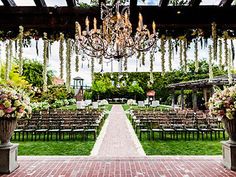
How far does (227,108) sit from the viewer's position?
4684 mm

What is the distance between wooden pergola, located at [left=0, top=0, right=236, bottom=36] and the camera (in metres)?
4.25

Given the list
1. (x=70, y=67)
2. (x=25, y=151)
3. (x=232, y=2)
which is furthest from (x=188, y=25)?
(x=25, y=151)

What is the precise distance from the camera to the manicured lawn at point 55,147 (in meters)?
7.09

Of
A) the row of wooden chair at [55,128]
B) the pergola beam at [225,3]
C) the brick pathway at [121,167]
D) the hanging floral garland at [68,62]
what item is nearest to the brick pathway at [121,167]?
the brick pathway at [121,167]

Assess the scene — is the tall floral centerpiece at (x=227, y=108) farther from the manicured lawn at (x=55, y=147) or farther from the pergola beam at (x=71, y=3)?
the manicured lawn at (x=55, y=147)

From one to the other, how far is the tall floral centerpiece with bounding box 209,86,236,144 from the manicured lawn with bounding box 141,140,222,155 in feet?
7.37

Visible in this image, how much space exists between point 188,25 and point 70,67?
2.22 m

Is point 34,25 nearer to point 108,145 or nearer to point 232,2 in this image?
point 232,2

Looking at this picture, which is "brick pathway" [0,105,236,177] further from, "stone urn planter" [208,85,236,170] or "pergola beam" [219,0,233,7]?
"pergola beam" [219,0,233,7]

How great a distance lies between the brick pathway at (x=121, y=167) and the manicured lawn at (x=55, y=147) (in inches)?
49.8

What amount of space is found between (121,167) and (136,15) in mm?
2828

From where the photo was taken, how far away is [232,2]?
4340mm

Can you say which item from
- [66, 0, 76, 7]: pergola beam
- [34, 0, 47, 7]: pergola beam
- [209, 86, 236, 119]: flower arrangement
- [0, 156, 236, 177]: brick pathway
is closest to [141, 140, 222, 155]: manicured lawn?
[0, 156, 236, 177]: brick pathway

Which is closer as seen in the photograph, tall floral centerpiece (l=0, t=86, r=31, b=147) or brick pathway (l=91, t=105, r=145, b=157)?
tall floral centerpiece (l=0, t=86, r=31, b=147)
